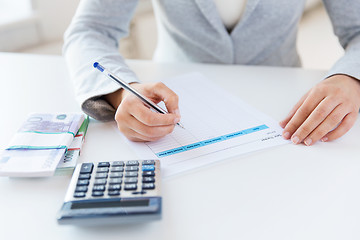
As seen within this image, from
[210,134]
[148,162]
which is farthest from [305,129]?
[148,162]

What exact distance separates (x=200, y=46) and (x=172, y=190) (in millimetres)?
507

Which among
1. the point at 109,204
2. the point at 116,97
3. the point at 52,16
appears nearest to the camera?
the point at 109,204

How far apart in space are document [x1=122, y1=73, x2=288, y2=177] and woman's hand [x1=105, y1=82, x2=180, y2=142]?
0.8 inches

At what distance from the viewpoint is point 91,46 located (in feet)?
2.30

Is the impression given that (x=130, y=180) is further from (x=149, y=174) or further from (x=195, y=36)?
(x=195, y=36)

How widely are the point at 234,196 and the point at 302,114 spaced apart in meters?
0.21

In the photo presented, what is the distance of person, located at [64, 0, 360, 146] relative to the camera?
1.78 feet

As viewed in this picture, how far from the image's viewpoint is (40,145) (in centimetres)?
51

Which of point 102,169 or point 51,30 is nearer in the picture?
point 102,169

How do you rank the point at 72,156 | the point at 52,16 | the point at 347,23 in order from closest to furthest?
the point at 72,156
the point at 347,23
the point at 52,16

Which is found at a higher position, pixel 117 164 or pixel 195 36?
pixel 195 36

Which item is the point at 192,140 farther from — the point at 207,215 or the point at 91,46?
the point at 91,46

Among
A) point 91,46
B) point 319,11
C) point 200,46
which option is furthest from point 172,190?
point 319,11

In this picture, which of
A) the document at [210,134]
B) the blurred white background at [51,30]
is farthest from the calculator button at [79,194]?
the blurred white background at [51,30]
